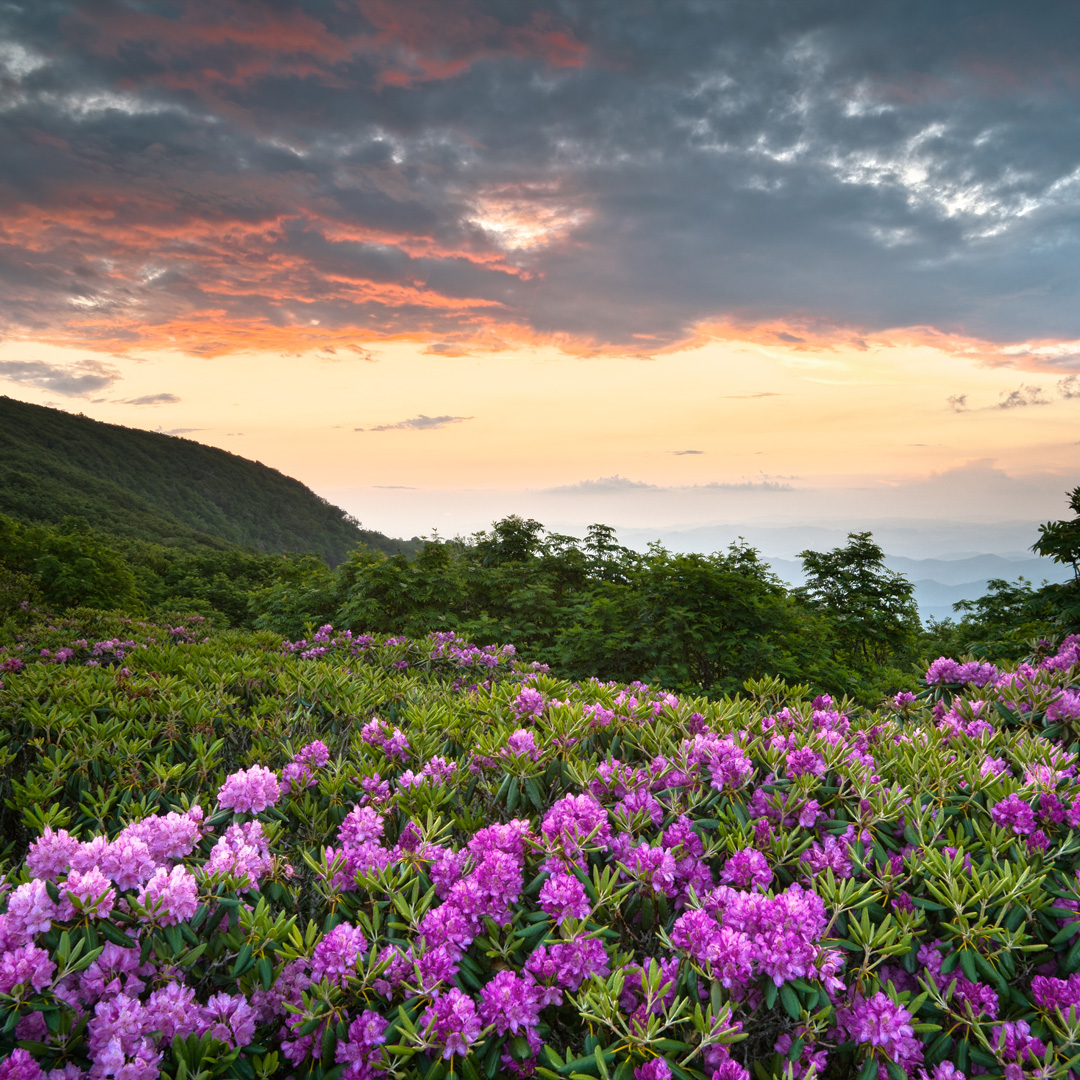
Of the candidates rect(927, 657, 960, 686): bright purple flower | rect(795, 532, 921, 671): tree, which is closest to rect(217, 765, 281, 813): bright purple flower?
rect(927, 657, 960, 686): bright purple flower

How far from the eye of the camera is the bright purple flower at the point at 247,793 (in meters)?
2.41

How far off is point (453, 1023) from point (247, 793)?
1.25 m

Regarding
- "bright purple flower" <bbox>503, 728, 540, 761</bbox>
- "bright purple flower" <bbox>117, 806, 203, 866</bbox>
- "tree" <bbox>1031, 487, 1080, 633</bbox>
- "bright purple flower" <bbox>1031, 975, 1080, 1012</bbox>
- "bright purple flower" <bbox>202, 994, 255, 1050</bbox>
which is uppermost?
"tree" <bbox>1031, 487, 1080, 633</bbox>

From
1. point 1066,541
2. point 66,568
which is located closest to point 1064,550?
point 1066,541

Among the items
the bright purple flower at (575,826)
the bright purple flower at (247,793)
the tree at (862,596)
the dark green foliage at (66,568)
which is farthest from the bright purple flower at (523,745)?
the tree at (862,596)

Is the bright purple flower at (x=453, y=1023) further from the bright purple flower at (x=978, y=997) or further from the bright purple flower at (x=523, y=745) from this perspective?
the bright purple flower at (x=978, y=997)

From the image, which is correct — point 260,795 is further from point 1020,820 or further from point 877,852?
point 1020,820

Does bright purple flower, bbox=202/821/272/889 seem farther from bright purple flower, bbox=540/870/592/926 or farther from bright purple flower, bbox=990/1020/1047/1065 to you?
bright purple flower, bbox=990/1020/1047/1065

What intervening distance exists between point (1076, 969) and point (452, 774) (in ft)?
7.08

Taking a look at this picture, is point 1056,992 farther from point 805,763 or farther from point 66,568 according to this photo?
point 66,568

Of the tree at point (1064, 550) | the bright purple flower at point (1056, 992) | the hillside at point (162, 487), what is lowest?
the bright purple flower at point (1056, 992)

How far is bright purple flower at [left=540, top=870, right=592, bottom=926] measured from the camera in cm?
185

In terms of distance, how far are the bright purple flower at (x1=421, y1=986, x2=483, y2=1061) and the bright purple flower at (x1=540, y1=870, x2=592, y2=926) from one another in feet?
1.09

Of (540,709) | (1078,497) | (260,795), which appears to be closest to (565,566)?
(1078,497)
